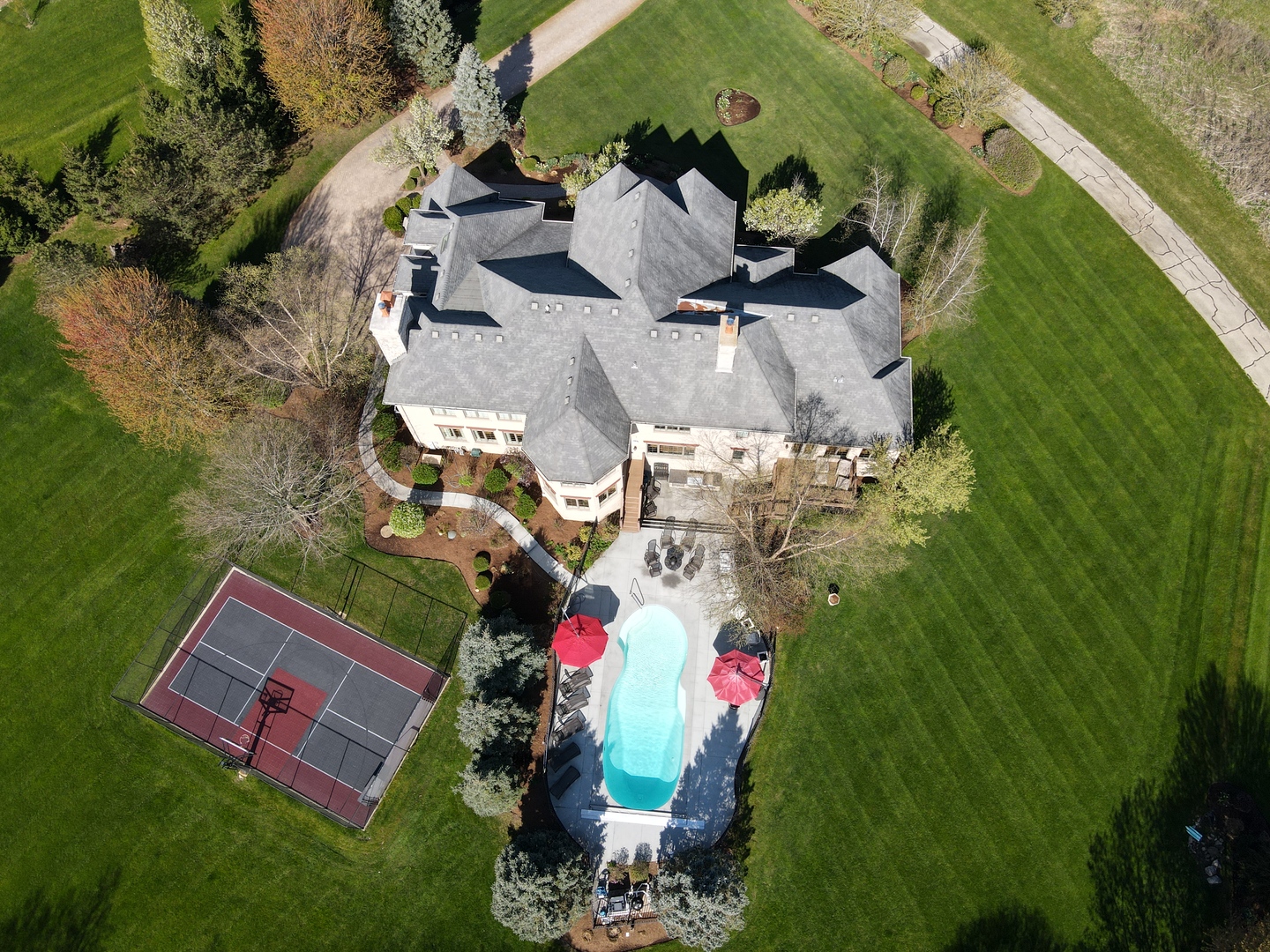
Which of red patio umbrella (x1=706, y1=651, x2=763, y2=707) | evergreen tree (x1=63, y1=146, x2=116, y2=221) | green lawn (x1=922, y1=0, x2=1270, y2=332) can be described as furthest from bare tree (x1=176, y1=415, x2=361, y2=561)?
green lawn (x1=922, y1=0, x2=1270, y2=332)

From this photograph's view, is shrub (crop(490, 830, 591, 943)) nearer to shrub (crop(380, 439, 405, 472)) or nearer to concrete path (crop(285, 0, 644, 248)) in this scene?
shrub (crop(380, 439, 405, 472))

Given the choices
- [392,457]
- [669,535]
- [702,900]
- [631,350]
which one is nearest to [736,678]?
[669,535]

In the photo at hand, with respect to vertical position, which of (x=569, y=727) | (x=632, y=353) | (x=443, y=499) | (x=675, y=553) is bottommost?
(x=569, y=727)

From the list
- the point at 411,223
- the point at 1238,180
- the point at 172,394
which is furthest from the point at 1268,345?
the point at 172,394

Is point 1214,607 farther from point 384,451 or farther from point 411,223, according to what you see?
point 411,223

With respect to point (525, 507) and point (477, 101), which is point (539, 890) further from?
point (477, 101)
